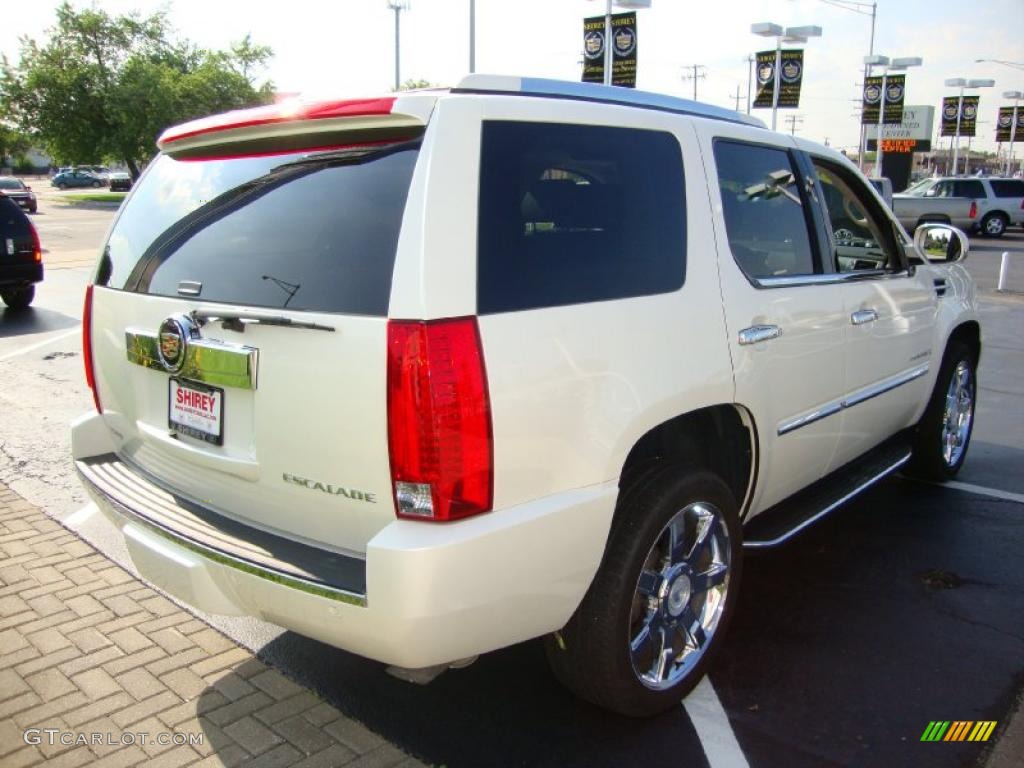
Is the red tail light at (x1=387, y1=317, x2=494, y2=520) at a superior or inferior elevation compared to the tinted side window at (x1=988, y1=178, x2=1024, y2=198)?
inferior

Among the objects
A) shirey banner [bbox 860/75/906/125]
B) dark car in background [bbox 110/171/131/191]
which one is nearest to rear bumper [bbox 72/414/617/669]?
shirey banner [bbox 860/75/906/125]

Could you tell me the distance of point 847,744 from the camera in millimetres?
2775

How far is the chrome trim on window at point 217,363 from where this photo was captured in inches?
96.8

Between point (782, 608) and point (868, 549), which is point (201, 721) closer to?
point (782, 608)

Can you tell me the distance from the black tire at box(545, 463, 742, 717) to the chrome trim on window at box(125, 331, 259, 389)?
1183 mm

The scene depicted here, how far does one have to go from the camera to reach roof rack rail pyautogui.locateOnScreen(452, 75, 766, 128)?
2529mm

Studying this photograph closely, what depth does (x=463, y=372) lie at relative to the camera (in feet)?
7.15

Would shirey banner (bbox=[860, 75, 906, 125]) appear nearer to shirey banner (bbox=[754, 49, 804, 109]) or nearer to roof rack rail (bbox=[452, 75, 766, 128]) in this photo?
shirey banner (bbox=[754, 49, 804, 109])

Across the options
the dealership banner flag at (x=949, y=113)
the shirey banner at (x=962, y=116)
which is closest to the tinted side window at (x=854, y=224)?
the shirey banner at (x=962, y=116)

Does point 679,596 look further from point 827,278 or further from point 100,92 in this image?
point 100,92

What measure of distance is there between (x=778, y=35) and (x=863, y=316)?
2672 centimetres

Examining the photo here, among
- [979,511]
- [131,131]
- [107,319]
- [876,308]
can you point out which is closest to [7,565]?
[107,319]

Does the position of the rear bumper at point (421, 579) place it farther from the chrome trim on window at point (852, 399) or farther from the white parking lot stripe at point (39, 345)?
the white parking lot stripe at point (39, 345)

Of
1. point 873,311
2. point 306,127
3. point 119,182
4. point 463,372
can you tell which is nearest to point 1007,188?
point 873,311
